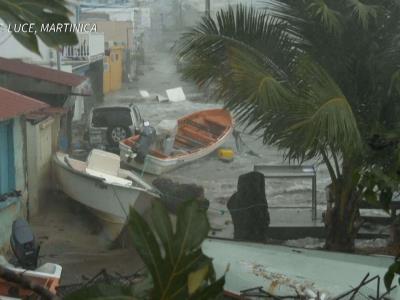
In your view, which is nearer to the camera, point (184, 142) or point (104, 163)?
point (104, 163)

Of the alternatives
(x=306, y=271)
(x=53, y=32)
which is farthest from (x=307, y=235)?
(x=53, y=32)

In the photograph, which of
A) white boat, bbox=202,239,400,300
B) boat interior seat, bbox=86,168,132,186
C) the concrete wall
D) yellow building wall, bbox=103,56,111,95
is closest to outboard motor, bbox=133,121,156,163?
the concrete wall

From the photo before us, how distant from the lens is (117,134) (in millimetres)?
18484

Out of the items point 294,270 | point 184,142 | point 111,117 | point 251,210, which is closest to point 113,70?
point 111,117

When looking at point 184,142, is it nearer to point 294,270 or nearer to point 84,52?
point 84,52

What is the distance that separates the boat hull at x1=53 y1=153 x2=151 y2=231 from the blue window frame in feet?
4.90

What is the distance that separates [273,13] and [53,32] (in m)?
6.32

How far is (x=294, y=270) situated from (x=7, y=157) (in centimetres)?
592

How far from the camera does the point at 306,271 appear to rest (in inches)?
238

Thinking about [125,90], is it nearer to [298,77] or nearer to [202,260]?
Answer: [298,77]

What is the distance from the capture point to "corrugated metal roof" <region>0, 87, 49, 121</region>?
30.6 ft

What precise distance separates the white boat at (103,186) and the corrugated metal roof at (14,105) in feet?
6.28

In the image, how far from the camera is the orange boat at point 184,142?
16.6 meters

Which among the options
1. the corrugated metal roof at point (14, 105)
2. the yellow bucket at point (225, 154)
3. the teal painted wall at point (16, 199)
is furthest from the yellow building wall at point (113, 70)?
the corrugated metal roof at point (14, 105)
